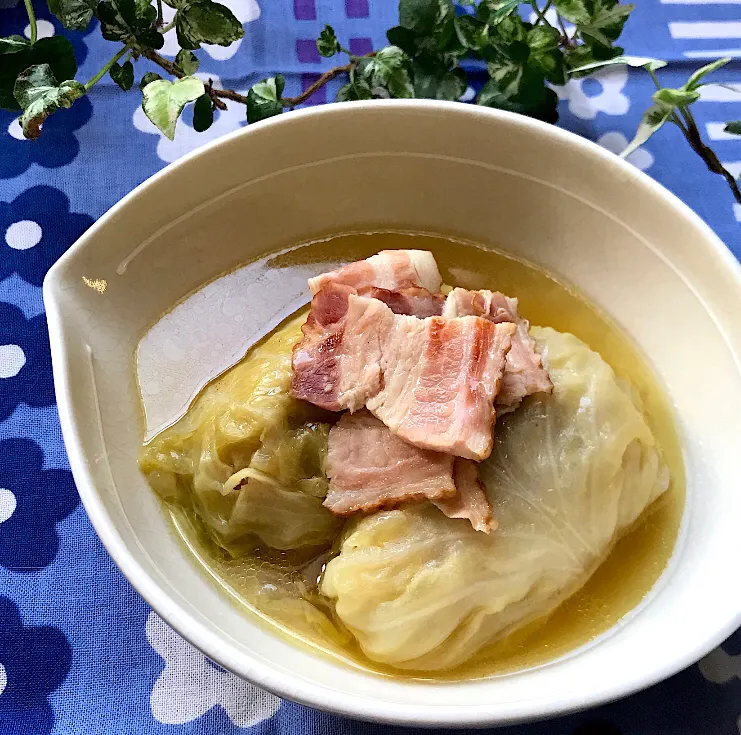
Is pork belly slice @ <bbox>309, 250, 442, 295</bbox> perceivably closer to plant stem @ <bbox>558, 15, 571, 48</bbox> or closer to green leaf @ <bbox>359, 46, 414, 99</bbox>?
green leaf @ <bbox>359, 46, 414, 99</bbox>

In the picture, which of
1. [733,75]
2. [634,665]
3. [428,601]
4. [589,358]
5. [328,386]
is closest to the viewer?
[634,665]

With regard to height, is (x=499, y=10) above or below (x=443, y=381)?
above

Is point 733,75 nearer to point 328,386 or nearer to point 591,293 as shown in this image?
point 591,293

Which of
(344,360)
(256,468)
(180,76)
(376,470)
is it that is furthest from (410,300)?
(180,76)

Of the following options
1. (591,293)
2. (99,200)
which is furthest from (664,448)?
(99,200)

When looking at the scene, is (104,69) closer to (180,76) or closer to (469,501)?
(180,76)

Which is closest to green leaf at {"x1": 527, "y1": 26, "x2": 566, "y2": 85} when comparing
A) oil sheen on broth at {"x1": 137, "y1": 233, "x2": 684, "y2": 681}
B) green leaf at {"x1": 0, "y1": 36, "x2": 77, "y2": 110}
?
oil sheen on broth at {"x1": 137, "y1": 233, "x2": 684, "y2": 681}

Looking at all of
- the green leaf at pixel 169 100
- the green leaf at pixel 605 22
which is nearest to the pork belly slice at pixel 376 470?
the green leaf at pixel 169 100
